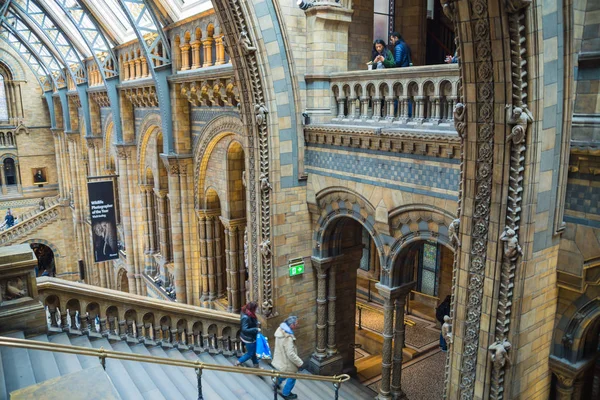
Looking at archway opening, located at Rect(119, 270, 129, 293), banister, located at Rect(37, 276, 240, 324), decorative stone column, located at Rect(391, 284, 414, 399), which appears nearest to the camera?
banister, located at Rect(37, 276, 240, 324)

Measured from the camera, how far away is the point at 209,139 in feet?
37.4

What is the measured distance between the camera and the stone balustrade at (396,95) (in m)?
6.01

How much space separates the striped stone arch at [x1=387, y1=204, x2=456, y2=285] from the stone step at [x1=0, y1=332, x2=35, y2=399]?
15.6ft

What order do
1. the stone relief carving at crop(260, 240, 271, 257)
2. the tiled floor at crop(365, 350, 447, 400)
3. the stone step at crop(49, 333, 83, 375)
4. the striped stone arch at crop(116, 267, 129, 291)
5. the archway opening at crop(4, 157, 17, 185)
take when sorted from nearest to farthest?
the stone step at crop(49, 333, 83, 375) → the stone relief carving at crop(260, 240, 271, 257) → the tiled floor at crop(365, 350, 447, 400) → the striped stone arch at crop(116, 267, 129, 291) → the archway opening at crop(4, 157, 17, 185)

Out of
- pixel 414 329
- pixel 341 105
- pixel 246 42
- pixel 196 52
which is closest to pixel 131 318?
pixel 246 42

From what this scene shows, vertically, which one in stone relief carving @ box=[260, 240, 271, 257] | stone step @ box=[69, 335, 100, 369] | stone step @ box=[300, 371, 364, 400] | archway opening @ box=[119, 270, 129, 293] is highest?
stone relief carving @ box=[260, 240, 271, 257]

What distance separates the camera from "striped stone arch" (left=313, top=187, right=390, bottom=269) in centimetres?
728

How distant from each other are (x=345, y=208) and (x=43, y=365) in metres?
4.64

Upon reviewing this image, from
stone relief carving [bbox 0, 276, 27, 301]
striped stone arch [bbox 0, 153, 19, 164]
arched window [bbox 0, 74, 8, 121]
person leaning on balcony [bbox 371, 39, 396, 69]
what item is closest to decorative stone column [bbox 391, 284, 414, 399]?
person leaning on balcony [bbox 371, 39, 396, 69]

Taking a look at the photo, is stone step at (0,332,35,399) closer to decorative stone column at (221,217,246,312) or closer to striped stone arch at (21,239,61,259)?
decorative stone column at (221,217,246,312)

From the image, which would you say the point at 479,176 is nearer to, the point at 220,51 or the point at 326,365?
the point at 326,365

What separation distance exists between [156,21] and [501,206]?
10.1 m

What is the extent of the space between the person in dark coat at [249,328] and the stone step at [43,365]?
8.52 feet

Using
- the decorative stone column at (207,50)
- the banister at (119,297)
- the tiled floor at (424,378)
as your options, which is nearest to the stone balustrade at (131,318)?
the banister at (119,297)
